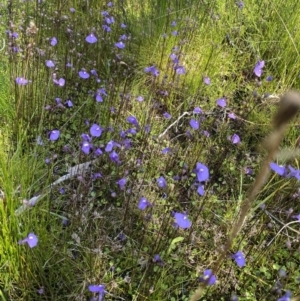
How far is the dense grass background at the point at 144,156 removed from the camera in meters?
1.64

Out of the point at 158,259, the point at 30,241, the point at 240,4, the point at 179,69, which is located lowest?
the point at 158,259

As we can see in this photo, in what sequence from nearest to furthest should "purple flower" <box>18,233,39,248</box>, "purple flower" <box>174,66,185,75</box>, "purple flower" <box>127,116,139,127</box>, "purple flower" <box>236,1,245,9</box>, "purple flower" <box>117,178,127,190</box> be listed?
"purple flower" <box>18,233,39,248</box>
"purple flower" <box>117,178,127,190</box>
"purple flower" <box>127,116,139,127</box>
"purple flower" <box>174,66,185,75</box>
"purple flower" <box>236,1,245,9</box>

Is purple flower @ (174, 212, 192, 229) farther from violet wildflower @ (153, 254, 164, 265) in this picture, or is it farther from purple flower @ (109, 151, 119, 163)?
purple flower @ (109, 151, 119, 163)

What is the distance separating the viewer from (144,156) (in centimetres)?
215

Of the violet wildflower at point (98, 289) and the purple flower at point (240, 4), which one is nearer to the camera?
the violet wildflower at point (98, 289)

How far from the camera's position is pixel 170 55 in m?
2.72

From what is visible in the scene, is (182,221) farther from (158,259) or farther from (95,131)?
(95,131)

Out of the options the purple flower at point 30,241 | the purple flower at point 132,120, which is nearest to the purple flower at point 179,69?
the purple flower at point 132,120

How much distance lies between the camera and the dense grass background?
1.64 metres

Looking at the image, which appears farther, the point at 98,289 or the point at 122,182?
the point at 122,182

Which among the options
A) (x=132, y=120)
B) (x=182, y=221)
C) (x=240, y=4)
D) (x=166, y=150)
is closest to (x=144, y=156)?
(x=166, y=150)

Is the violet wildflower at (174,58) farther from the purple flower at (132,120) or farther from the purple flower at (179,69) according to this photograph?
the purple flower at (132,120)

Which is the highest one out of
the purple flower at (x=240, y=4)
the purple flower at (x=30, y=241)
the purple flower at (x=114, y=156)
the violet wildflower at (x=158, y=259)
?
the purple flower at (x=240, y=4)

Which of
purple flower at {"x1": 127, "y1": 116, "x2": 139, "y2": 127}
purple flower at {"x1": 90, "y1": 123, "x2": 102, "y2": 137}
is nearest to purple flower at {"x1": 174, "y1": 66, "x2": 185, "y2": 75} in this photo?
purple flower at {"x1": 127, "y1": 116, "x2": 139, "y2": 127}
